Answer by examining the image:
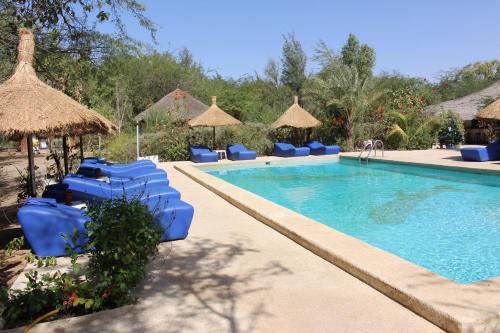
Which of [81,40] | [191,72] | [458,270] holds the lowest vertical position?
[458,270]

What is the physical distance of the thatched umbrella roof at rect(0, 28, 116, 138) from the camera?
→ 589 cm

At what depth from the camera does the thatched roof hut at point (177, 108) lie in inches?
771

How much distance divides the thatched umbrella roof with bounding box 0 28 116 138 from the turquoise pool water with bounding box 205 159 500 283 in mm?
4849

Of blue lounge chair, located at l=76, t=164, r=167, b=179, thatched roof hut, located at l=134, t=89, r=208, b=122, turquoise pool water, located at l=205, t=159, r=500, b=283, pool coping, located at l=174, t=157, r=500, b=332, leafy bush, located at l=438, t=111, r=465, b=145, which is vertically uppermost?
thatched roof hut, located at l=134, t=89, r=208, b=122

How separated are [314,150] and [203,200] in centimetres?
1124

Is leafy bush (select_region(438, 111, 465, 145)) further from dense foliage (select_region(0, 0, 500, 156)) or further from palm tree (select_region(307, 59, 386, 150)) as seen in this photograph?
palm tree (select_region(307, 59, 386, 150))

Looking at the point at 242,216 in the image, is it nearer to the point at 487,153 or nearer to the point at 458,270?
the point at 458,270

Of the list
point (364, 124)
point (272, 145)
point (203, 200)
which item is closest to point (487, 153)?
point (364, 124)

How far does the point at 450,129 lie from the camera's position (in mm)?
19938

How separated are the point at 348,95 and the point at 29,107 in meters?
16.0

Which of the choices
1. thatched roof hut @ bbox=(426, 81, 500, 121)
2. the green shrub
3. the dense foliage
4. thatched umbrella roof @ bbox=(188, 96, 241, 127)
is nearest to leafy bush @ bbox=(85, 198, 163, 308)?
the dense foliage

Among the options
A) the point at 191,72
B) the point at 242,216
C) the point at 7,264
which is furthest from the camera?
the point at 191,72

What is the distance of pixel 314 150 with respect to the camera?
18.7m

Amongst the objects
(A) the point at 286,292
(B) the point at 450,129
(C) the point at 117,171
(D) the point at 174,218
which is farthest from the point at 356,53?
(A) the point at 286,292
